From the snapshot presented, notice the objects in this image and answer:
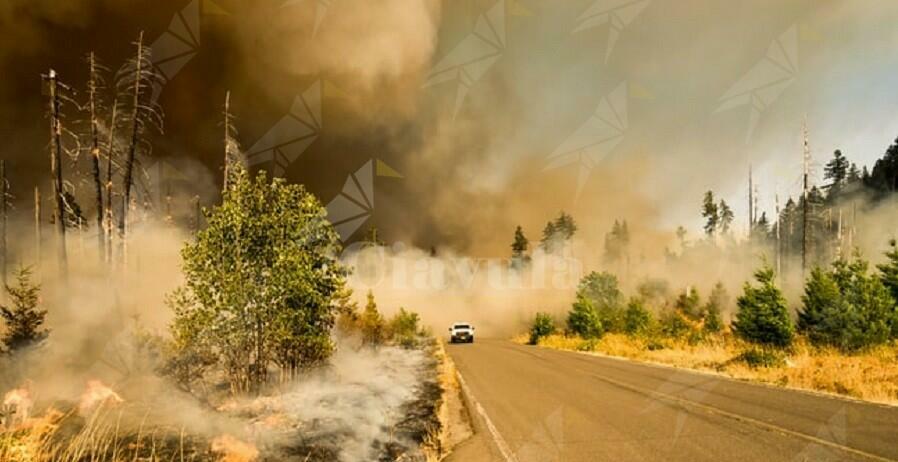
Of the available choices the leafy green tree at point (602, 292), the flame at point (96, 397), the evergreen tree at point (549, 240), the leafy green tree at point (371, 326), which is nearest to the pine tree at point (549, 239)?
the evergreen tree at point (549, 240)

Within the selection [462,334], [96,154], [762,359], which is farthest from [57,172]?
[462,334]

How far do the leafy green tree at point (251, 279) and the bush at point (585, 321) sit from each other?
31380 mm

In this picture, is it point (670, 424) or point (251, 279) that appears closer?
point (670, 424)

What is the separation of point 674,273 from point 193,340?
98189 mm

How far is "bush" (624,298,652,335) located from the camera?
40.2m

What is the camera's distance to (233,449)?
9.20 meters

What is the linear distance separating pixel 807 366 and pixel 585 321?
25.8m

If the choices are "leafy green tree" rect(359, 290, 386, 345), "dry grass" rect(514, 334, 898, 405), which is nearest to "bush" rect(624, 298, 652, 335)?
"dry grass" rect(514, 334, 898, 405)

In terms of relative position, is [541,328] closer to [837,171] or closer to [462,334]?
[462,334]

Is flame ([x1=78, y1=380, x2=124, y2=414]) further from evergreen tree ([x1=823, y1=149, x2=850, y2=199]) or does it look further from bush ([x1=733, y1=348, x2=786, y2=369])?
evergreen tree ([x1=823, y1=149, x2=850, y2=199])

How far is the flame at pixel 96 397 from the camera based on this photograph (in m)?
12.8

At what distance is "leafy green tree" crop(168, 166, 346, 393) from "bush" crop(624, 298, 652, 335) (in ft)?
106

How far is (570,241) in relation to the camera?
362 feet

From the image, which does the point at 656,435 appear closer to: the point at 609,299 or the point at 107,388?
the point at 107,388
